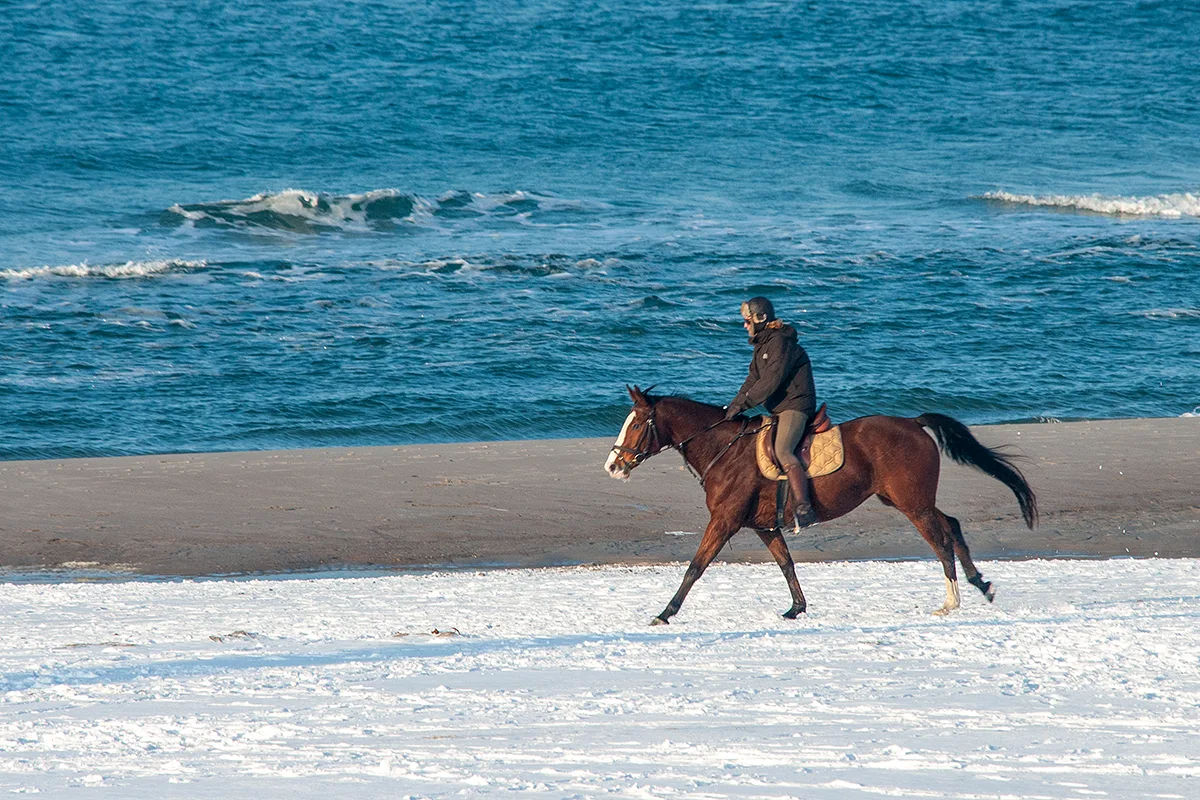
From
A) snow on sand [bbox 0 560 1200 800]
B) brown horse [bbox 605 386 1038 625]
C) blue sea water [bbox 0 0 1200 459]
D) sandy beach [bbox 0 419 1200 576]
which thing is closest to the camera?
snow on sand [bbox 0 560 1200 800]

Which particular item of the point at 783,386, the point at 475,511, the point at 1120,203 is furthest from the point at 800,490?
the point at 1120,203

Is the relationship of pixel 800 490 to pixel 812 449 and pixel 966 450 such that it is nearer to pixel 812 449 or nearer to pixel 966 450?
pixel 812 449

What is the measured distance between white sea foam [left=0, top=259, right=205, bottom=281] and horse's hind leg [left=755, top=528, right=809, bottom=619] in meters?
21.2

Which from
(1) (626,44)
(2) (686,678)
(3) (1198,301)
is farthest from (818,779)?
(1) (626,44)

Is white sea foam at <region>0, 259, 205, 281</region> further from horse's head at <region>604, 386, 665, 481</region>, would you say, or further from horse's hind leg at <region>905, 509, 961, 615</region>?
horse's hind leg at <region>905, 509, 961, 615</region>

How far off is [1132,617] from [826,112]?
41794 mm

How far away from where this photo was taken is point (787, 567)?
8.10 m

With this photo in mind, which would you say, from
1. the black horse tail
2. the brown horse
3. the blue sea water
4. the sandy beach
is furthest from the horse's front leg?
the blue sea water

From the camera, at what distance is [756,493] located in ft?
26.7

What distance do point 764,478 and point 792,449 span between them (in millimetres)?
243

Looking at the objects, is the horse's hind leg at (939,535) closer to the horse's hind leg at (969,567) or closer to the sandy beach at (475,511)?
the horse's hind leg at (969,567)

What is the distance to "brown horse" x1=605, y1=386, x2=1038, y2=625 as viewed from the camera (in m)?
8.12

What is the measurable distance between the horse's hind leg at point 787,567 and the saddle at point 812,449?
1.35 ft

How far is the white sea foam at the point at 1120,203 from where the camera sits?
118ft
